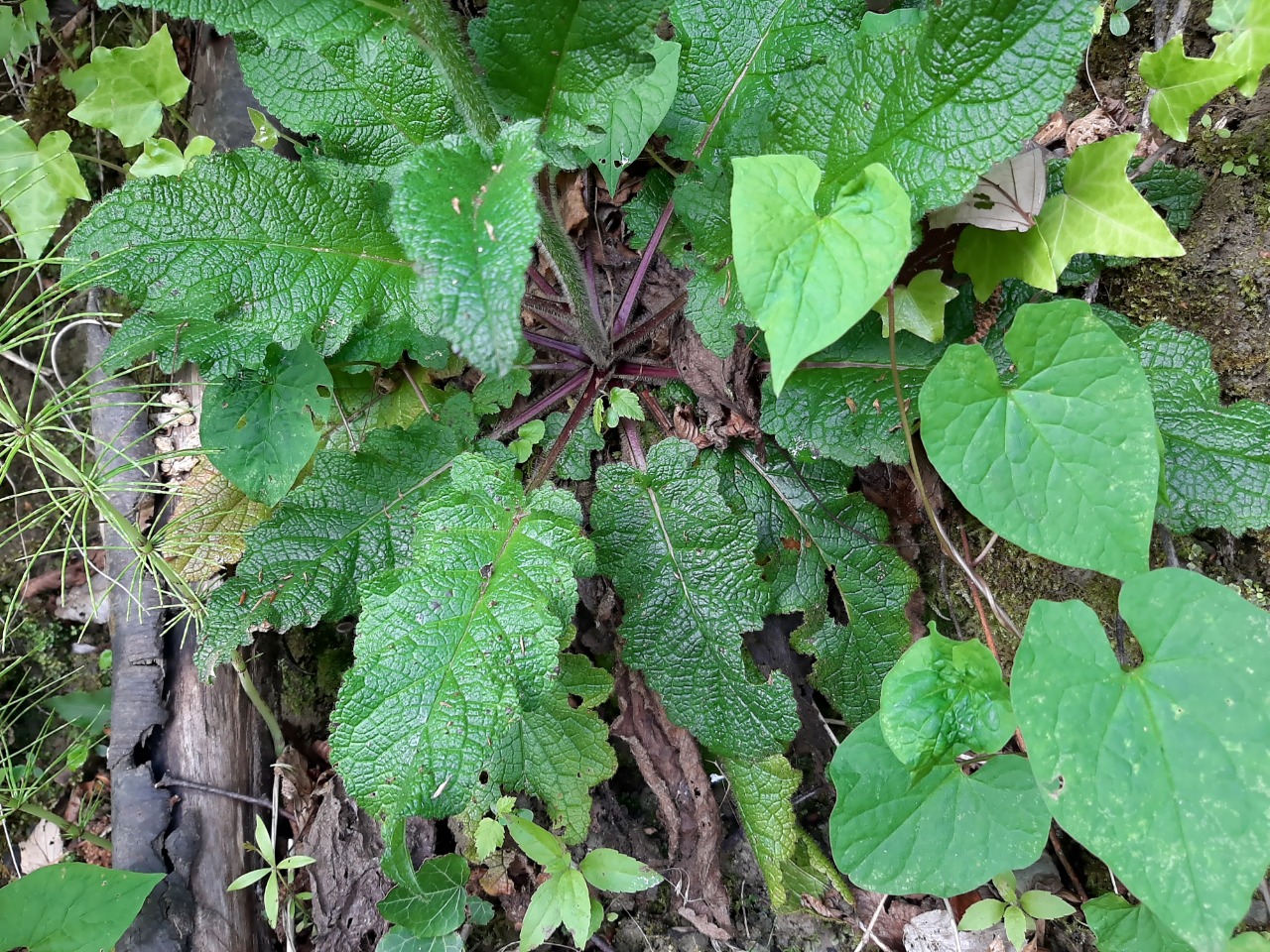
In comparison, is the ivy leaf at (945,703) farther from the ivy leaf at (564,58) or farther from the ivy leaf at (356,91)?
the ivy leaf at (356,91)

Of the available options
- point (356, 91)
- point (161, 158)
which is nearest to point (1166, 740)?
point (356, 91)

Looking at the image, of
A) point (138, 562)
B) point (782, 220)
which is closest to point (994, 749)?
point (782, 220)

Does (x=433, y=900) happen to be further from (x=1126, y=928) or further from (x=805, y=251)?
(x=805, y=251)

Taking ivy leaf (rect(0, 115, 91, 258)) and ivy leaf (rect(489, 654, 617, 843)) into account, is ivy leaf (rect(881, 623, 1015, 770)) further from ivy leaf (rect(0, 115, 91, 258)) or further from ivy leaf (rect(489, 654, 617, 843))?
ivy leaf (rect(0, 115, 91, 258))

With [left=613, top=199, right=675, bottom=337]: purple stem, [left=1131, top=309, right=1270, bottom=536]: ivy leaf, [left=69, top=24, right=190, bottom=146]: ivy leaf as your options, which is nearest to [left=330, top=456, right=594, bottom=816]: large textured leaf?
[left=613, top=199, right=675, bottom=337]: purple stem

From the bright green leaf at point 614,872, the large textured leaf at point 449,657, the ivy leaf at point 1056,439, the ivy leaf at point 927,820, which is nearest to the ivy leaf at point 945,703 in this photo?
the ivy leaf at point 927,820

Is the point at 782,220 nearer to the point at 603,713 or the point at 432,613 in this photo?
the point at 432,613
